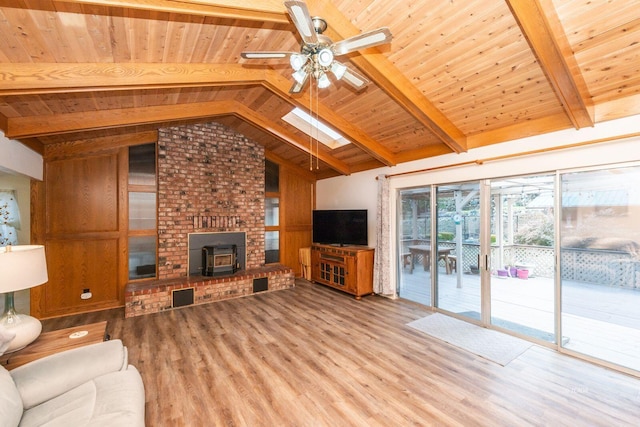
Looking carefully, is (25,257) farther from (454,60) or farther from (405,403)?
(454,60)

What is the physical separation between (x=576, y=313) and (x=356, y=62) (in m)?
3.78

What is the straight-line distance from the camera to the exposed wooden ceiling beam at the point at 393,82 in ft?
7.97

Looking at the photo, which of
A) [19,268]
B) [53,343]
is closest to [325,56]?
[19,268]

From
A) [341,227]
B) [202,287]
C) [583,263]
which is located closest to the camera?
[583,263]

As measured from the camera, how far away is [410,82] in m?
3.17

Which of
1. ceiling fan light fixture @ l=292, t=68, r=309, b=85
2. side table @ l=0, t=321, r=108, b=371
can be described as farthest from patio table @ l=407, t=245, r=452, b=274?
side table @ l=0, t=321, r=108, b=371

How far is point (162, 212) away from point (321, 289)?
3.39 metres

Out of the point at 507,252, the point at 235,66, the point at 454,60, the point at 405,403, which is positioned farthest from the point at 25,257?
the point at 507,252

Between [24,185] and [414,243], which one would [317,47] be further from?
[24,185]

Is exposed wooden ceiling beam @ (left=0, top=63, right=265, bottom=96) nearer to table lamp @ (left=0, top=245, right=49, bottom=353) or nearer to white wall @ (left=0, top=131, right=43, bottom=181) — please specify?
white wall @ (left=0, top=131, right=43, bottom=181)

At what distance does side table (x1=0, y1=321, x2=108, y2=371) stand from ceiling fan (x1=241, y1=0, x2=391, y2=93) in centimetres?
263

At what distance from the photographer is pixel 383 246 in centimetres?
511

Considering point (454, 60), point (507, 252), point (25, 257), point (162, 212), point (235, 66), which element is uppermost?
point (235, 66)

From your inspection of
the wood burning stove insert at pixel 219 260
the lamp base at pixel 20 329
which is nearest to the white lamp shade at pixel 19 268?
the lamp base at pixel 20 329
